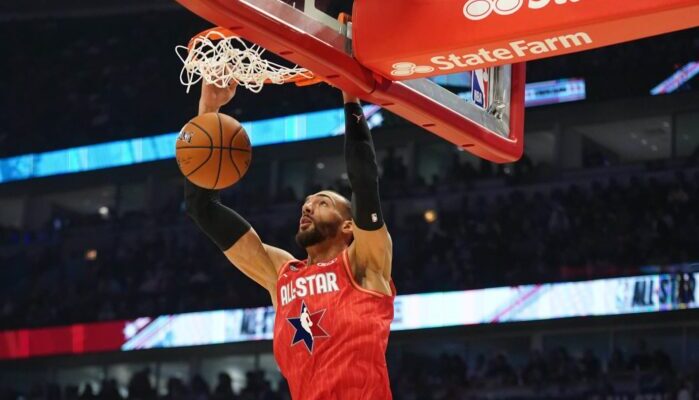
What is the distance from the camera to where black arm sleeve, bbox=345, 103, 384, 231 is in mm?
3939

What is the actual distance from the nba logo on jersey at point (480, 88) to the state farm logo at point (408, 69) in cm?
60

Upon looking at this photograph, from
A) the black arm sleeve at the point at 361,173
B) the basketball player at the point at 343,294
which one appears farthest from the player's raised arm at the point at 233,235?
the black arm sleeve at the point at 361,173

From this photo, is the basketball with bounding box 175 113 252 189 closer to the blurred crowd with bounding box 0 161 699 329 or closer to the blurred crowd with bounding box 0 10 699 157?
the blurred crowd with bounding box 0 161 699 329

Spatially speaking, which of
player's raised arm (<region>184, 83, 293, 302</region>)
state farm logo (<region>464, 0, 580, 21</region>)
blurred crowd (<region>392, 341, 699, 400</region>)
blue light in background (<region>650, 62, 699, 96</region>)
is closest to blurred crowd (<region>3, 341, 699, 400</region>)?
blurred crowd (<region>392, 341, 699, 400</region>)

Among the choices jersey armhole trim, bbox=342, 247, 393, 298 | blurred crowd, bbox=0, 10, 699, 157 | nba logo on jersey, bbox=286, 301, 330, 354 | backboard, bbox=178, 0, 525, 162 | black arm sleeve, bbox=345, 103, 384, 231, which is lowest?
nba logo on jersey, bbox=286, 301, 330, 354

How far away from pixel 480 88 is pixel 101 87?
16.4 metres

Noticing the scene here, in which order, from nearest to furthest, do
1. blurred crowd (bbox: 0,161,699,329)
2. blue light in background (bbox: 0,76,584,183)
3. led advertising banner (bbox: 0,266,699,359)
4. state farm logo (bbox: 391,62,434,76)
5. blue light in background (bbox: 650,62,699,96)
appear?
state farm logo (bbox: 391,62,434,76), led advertising banner (bbox: 0,266,699,359), blurred crowd (bbox: 0,161,699,329), blue light in background (bbox: 650,62,699,96), blue light in background (bbox: 0,76,584,183)

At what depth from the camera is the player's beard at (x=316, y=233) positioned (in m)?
4.28

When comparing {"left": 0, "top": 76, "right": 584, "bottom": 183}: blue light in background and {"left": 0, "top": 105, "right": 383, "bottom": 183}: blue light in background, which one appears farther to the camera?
{"left": 0, "top": 105, "right": 383, "bottom": 183}: blue light in background

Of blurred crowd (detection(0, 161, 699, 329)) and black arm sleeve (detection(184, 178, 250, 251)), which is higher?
blurred crowd (detection(0, 161, 699, 329))

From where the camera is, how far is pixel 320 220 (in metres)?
4.31

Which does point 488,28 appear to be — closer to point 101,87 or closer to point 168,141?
point 168,141

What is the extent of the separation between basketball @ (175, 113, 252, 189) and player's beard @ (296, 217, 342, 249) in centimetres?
37

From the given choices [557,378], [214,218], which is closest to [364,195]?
[214,218]
